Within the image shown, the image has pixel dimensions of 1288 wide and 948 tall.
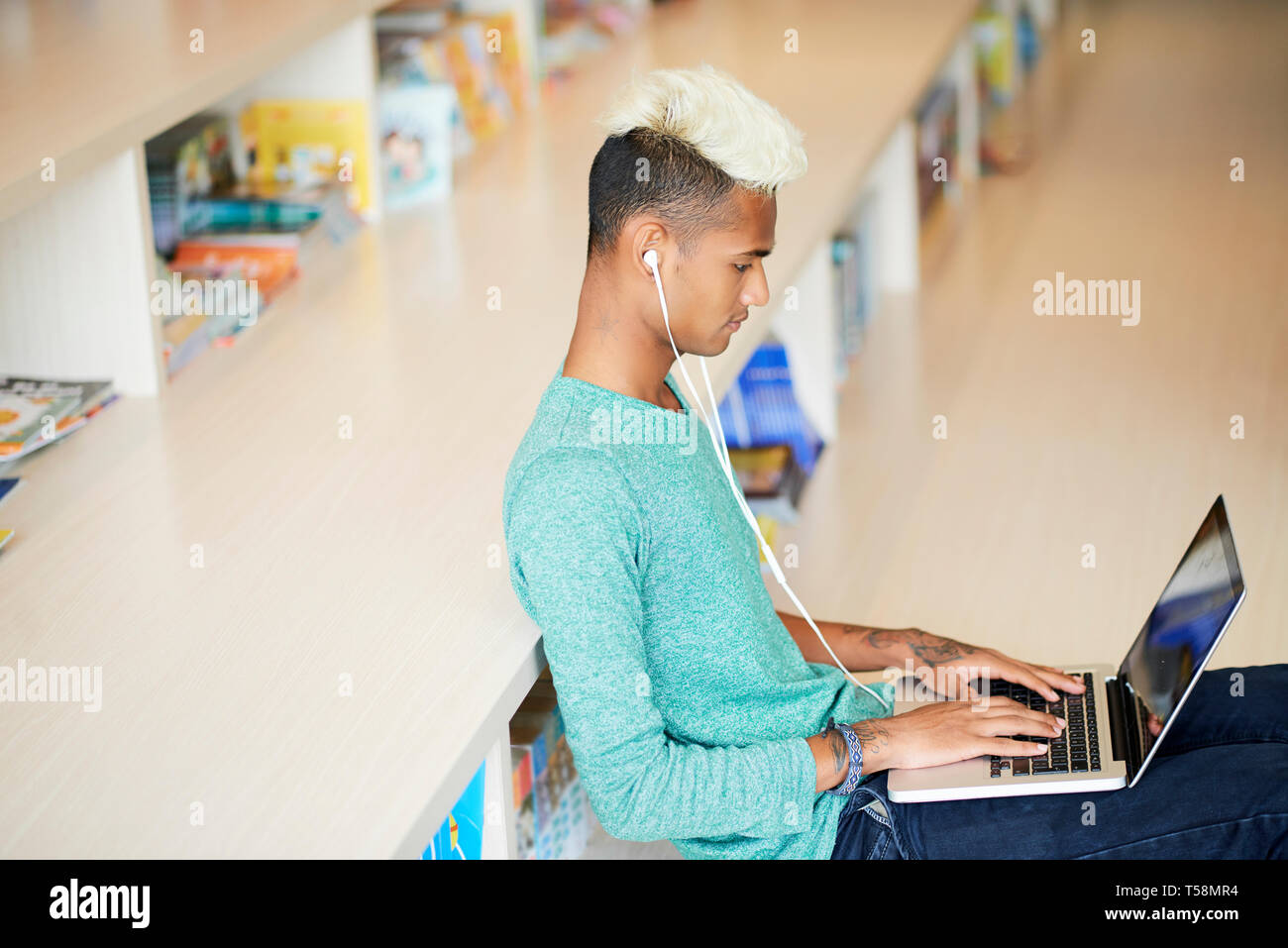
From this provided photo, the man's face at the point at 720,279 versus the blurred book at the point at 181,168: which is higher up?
the blurred book at the point at 181,168

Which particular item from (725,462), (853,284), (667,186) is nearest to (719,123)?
(667,186)

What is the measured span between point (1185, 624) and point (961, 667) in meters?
0.27

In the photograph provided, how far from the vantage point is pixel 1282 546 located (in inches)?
104

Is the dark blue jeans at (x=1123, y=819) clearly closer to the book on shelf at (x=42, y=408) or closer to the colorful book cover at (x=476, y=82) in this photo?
the book on shelf at (x=42, y=408)

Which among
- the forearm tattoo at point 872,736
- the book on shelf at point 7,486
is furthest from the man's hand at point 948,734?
the book on shelf at point 7,486

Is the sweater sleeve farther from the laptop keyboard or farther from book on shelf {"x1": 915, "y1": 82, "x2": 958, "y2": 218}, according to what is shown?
book on shelf {"x1": 915, "y1": 82, "x2": 958, "y2": 218}

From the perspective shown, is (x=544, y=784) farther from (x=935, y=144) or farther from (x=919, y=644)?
(x=935, y=144)

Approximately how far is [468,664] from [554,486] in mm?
238

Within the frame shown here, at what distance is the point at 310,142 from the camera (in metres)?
2.76

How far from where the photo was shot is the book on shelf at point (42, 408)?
1.88m

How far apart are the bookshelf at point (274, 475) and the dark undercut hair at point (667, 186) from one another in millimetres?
417

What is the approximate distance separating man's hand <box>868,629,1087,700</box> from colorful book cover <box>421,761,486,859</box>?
0.51 metres

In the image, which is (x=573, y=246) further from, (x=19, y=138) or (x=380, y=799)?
(x=380, y=799)
